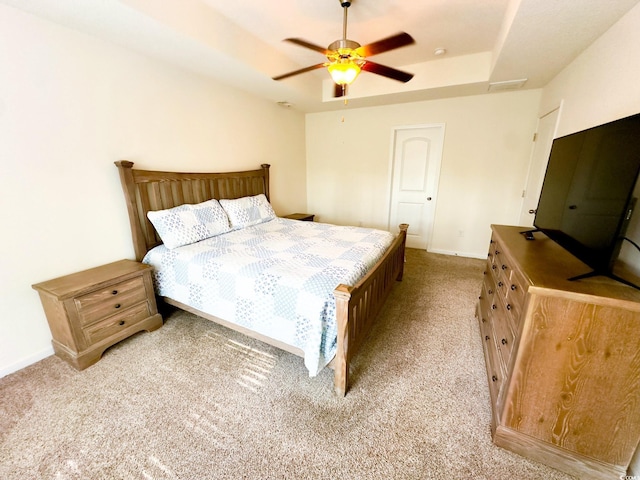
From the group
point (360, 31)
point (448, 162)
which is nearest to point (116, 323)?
point (360, 31)

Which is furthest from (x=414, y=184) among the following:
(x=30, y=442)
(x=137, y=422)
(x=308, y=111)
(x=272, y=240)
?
(x=30, y=442)

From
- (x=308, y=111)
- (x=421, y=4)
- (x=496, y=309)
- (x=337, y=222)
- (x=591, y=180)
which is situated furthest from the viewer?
(x=337, y=222)

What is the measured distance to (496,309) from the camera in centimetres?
181

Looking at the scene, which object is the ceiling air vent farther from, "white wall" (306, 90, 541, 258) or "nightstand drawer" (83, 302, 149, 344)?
"nightstand drawer" (83, 302, 149, 344)

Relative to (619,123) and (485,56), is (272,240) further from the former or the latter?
(485,56)

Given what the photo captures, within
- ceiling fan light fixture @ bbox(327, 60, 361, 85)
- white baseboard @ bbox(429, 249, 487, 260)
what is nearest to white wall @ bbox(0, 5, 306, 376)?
ceiling fan light fixture @ bbox(327, 60, 361, 85)

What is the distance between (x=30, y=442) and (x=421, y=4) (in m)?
3.91

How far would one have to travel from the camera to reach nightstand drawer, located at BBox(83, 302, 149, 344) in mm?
1936

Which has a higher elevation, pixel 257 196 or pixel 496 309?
pixel 257 196

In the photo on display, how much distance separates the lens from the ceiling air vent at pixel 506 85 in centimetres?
306

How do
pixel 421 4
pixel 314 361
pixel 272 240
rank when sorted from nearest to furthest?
1. pixel 314 361
2. pixel 421 4
3. pixel 272 240

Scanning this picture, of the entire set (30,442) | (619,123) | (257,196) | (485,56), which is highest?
(485,56)

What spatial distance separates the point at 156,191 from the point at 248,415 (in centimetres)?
217

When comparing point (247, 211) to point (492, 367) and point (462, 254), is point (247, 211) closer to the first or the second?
point (492, 367)
